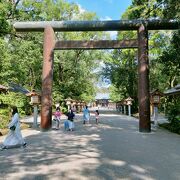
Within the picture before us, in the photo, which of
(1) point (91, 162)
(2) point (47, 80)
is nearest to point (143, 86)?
(2) point (47, 80)

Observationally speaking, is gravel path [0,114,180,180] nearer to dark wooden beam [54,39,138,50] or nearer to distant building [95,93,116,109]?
dark wooden beam [54,39,138,50]

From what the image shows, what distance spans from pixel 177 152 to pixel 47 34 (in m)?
11.0

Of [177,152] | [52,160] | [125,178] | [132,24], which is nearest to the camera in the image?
[125,178]

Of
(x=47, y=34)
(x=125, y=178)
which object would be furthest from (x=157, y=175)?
(x=47, y=34)

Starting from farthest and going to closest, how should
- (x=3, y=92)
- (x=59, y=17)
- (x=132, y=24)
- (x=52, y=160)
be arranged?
(x=59, y=17) → (x=3, y=92) → (x=132, y=24) → (x=52, y=160)

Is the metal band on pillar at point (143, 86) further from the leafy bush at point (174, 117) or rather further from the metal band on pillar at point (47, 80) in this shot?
the metal band on pillar at point (47, 80)

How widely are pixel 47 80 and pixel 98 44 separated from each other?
3.71 metres

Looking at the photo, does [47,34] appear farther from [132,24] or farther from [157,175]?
[157,175]

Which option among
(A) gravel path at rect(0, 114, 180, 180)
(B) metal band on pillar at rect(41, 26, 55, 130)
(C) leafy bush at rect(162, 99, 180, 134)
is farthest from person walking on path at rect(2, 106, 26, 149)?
(C) leafy bush at rect(162, 99, 180, 134)

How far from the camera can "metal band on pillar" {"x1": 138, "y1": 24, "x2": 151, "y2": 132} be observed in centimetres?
1738

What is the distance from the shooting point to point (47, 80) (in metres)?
18.0

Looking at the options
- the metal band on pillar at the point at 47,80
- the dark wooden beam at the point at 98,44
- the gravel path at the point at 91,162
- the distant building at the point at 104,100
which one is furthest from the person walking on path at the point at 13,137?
the distant building at the point at 104,100

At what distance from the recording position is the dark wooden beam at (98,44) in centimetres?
1830

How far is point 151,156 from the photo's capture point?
31.6 ft
